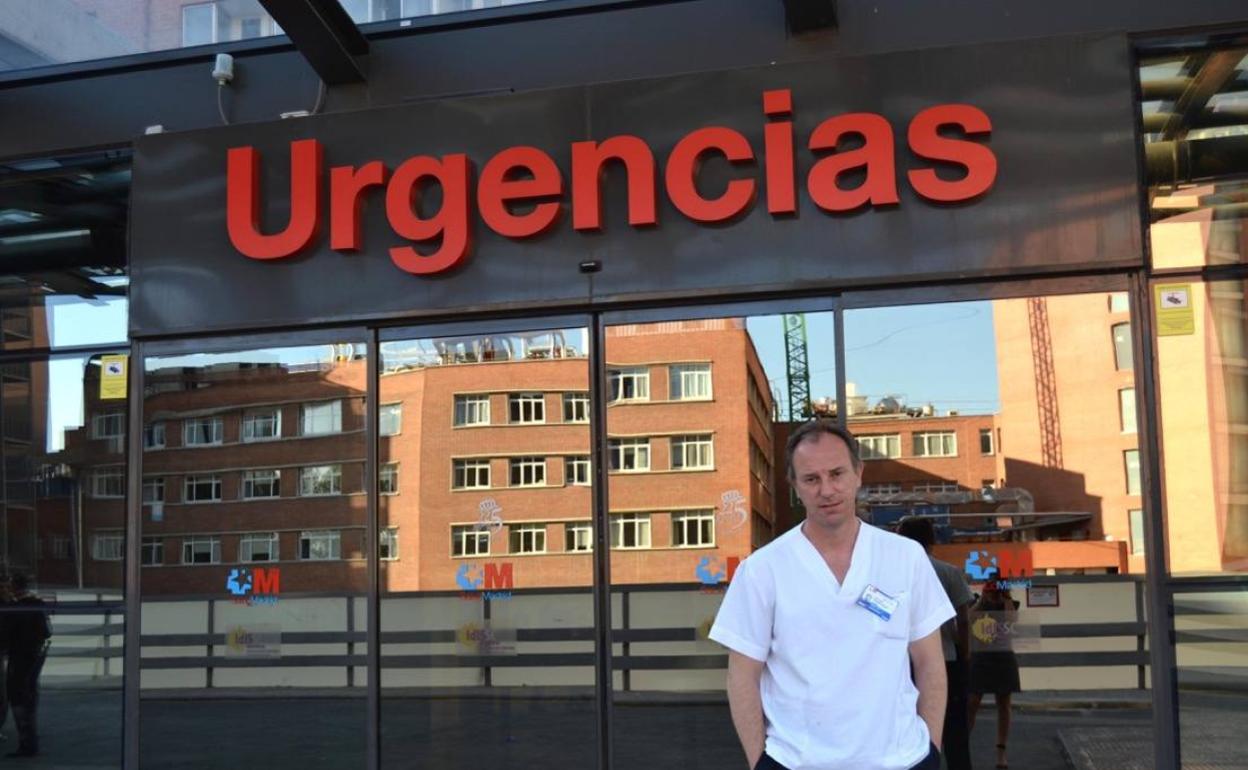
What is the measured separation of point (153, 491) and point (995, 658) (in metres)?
4.94

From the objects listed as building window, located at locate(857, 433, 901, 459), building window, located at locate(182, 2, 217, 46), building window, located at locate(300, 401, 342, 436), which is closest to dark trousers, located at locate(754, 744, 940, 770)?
building window, located at locate(857, 433, 901, 459)

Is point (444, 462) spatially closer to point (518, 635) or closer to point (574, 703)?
point (518, 635)

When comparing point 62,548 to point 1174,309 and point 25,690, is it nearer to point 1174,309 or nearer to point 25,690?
point 25,690

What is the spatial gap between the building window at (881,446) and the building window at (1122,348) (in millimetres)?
1143

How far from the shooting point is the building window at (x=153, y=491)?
24.8 ft

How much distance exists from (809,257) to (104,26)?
4.83 m

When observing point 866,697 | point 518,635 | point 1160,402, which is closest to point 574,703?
point 518,635

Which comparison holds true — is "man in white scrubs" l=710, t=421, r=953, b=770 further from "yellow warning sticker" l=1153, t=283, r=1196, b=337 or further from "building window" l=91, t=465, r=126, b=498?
"building window" l=91, t=465, r=126, b=498

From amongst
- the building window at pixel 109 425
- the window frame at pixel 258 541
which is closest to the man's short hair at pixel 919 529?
the window frame at pixel 258 541

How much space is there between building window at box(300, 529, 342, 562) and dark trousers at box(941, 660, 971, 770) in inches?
136

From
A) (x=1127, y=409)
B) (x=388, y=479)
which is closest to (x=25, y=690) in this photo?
(x=388, y=479)

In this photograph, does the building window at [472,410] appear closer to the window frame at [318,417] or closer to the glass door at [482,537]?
the glass door at [482,537]

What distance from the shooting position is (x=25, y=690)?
27.3ft

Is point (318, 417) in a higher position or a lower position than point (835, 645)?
higher
